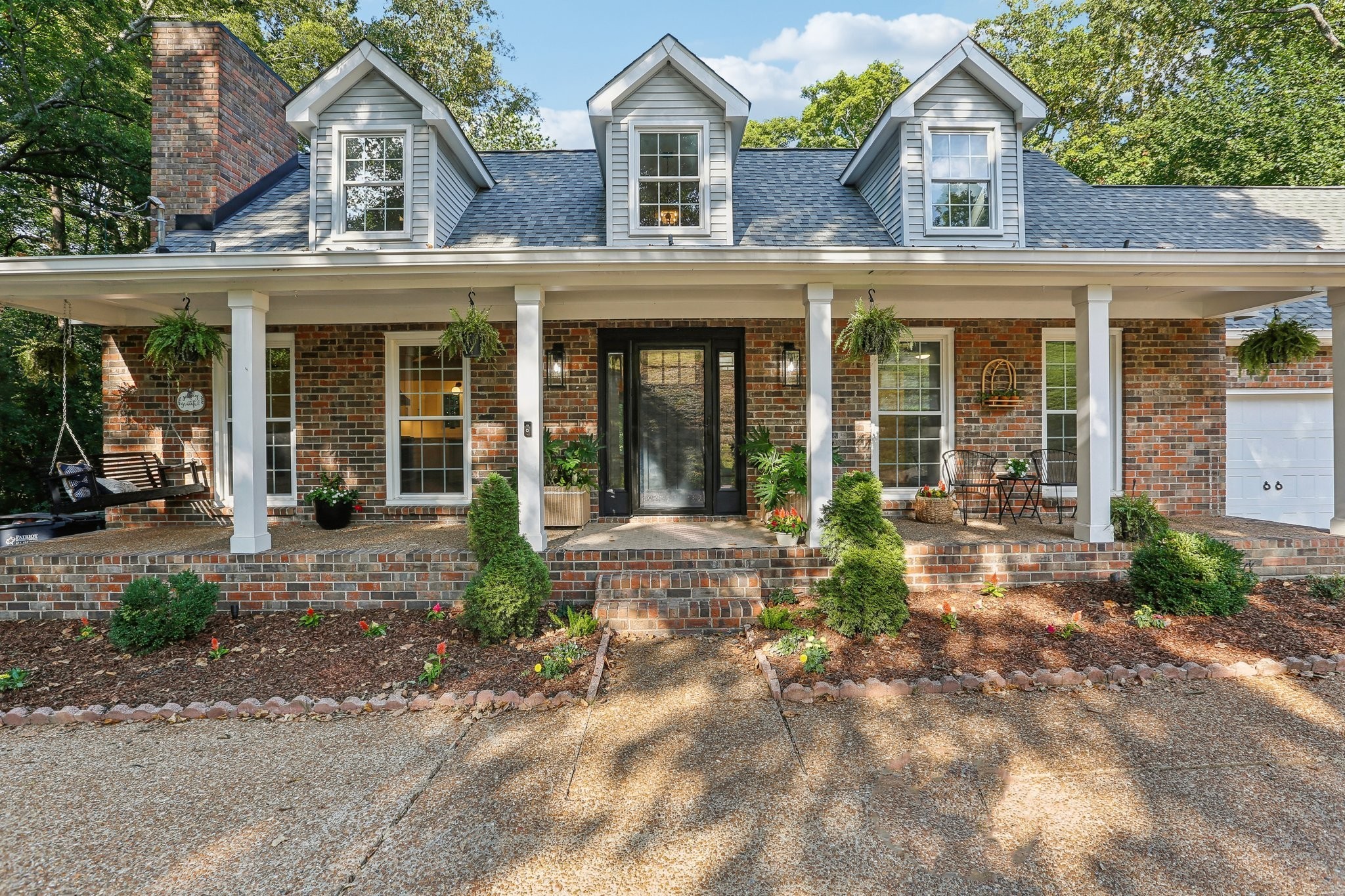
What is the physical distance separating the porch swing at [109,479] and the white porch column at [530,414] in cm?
394

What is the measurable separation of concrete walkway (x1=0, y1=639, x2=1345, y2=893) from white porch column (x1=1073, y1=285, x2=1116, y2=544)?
193 centimetres

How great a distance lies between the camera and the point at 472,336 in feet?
18.8

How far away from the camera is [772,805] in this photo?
2781 mm

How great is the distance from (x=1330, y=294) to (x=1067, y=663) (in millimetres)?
5054

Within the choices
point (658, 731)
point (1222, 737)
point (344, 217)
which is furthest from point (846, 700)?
point (344, 217)

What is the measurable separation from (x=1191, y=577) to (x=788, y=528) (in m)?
3.00

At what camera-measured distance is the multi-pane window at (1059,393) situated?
7691 mm

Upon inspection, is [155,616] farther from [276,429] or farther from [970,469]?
[970,469]

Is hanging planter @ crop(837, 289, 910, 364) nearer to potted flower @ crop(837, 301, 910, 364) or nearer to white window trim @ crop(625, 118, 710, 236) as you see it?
potted flower @ crop(837, 301, 910, 364)

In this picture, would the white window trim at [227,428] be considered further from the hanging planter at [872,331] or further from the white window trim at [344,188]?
the hanging planter at [872,331]

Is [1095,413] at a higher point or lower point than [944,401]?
lower

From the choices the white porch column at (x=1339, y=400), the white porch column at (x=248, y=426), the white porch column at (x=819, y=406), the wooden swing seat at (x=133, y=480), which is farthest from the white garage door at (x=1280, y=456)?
the wooden swing seat at (x=133, y=480)

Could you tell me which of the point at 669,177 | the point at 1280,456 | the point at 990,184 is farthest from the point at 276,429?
the point at 1280,456

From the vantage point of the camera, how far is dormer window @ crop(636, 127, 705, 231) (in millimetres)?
7035
